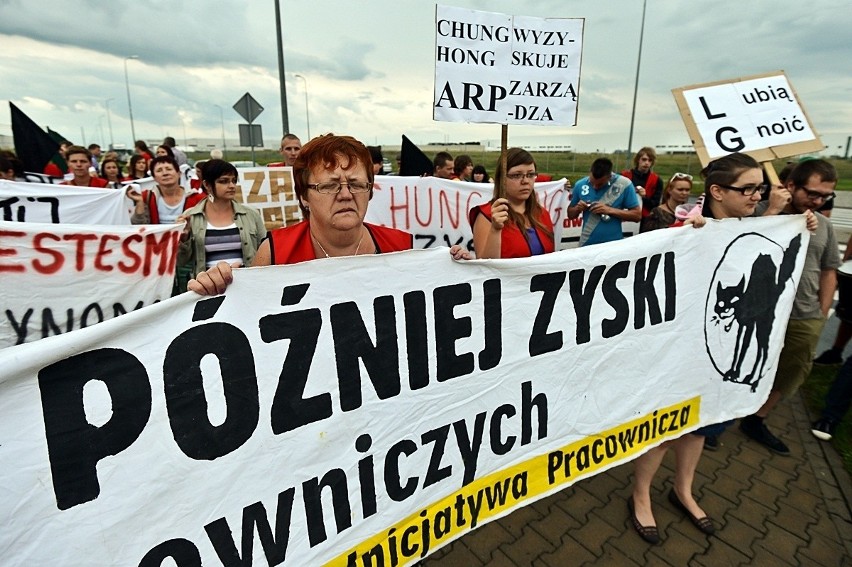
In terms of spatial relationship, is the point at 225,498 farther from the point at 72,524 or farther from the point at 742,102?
the point at 742,102

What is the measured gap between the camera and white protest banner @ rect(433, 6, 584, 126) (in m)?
2.51

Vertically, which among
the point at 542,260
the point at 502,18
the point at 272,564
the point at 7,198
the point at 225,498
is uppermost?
the point at 502,18

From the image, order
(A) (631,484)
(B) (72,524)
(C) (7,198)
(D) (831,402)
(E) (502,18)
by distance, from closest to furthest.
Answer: (B) (72,524) → (E) (502,18) → (A) (631,484) → (D) (831,402) → (C) (7,198)

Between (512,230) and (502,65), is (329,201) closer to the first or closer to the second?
(512,230)

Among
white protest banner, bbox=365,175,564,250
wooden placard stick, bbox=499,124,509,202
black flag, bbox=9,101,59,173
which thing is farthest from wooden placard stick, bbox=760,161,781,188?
black flag, bbox=9,101,59,173

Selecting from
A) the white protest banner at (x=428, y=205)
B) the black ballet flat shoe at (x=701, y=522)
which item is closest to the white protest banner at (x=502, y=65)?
the black ballet flat shoe at (x=701, y=522)

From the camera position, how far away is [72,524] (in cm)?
118

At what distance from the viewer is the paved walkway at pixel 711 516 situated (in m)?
2.40

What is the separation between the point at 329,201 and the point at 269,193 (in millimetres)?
3887

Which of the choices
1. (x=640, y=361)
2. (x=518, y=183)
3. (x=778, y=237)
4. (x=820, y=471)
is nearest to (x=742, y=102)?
(x=778, y=237)

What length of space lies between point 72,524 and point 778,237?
3.27 metres

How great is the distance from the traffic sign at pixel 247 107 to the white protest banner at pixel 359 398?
9304mm

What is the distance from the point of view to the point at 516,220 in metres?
2.69

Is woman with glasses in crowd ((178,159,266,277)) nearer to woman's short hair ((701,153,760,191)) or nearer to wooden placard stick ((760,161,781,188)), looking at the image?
woman's short hair ((701,153,760,191))
